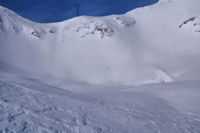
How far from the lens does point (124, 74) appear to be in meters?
18.2

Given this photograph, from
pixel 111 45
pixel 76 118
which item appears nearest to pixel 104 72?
pixel 111 45

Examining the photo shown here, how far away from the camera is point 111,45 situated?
24266 mm

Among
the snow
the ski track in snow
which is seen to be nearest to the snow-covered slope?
the snow

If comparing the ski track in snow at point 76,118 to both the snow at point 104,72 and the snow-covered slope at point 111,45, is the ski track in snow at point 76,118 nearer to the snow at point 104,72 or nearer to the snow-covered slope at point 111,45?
the snow at point 104,72

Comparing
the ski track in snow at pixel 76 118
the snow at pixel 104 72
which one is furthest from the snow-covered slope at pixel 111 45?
the ski track in snow at pixel 76 118

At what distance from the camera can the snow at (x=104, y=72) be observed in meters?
3.40

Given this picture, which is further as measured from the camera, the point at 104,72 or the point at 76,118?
the point at 104,72

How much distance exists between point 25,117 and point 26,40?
22481 millimetres

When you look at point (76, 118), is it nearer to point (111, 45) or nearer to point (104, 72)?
point (104, 72)

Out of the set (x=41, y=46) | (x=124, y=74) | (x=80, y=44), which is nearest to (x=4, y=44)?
(x=41, y=46)

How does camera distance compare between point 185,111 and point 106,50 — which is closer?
point 185,111

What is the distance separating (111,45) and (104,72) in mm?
6786

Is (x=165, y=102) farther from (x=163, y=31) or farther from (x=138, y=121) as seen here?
(x=163, y=31)

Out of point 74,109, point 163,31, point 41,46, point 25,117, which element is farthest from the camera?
point 163,31
